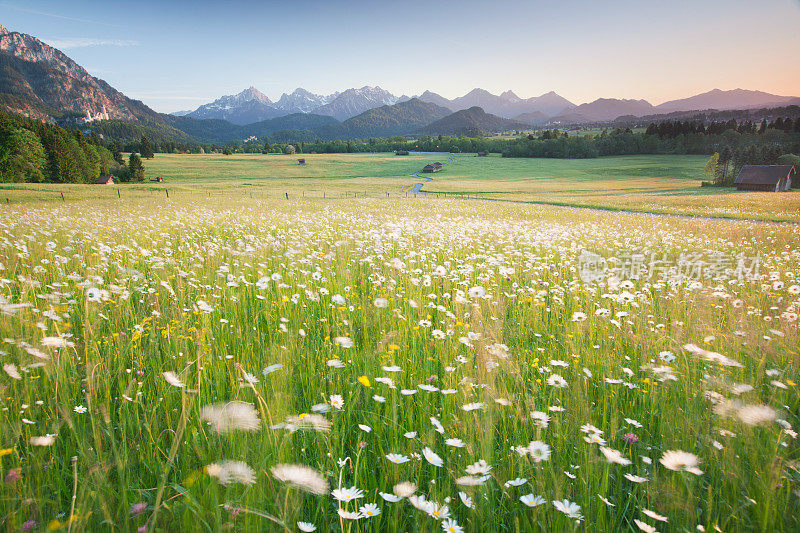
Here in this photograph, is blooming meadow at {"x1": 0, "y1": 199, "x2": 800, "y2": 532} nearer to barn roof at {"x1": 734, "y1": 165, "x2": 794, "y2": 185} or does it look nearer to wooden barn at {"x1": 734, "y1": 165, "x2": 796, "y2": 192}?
wooden barn at {"x1": 734, "y1": 165, "x2": 796, "y2": 192}

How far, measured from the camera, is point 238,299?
4.66m

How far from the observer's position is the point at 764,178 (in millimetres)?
62594

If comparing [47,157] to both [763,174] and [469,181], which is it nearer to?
[469,181]

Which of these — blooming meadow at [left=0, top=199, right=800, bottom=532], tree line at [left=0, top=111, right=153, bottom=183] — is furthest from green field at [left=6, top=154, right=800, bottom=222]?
blooming meadow at [left=0, top=199, right=800, bottom=532]

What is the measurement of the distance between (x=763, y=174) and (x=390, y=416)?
293 ft

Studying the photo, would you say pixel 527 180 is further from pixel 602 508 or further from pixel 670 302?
pixel 602 508

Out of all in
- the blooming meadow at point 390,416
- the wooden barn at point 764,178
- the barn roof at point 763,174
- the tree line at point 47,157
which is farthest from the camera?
the tree line at point 47,157

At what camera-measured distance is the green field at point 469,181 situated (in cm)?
4481

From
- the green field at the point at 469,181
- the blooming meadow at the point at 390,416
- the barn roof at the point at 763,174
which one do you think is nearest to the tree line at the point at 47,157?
the green field at the point at 469,181

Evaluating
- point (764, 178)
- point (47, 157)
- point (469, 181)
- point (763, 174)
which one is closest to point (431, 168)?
point (469, 181)

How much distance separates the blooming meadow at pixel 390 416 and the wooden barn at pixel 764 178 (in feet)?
267

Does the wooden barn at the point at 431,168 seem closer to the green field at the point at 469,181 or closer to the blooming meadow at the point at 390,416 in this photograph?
the green field at the point at 469,181

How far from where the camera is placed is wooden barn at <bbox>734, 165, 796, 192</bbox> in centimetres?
6184

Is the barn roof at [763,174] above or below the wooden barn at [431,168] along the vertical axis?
below
